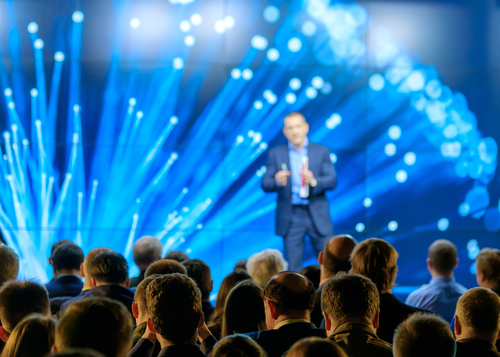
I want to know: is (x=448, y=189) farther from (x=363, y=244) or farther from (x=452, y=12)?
(x=363, y=244)

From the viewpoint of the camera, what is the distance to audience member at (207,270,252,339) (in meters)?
2.08

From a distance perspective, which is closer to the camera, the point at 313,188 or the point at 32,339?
the point at 32,339

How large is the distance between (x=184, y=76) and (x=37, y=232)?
2.13 m

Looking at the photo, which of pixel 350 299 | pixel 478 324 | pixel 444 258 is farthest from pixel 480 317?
pixel 444 258

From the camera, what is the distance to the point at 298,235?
4.64 meters

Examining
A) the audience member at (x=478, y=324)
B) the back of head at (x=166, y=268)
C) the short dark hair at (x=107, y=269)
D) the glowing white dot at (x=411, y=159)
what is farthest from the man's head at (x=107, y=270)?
the glowing white dot at (x=411, y=159)

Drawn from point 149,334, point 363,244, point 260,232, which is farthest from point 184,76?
point 149,334

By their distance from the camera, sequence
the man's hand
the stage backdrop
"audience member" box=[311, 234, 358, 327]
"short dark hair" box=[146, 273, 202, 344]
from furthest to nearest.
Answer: the stage backdrop → the man's hand → "audience member" box=[311, 234, 358, 327] → "short dark hair" box=[146, 273, 202, 344]

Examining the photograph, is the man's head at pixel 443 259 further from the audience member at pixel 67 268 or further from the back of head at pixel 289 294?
the audience member at pixel 67 268

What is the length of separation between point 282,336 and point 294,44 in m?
4.10

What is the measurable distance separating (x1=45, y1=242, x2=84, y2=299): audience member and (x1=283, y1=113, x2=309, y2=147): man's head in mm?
2411

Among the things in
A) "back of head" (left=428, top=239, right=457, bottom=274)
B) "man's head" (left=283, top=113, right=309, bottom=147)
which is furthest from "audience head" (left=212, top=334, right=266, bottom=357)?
"man's head" (left=283, top=113, right=309, bottom=147)

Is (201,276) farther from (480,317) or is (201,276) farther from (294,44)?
(294,44)

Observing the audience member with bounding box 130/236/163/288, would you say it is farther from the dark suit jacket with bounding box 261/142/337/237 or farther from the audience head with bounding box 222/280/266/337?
the dark suit jacket with bounding box 261/142/337/237
